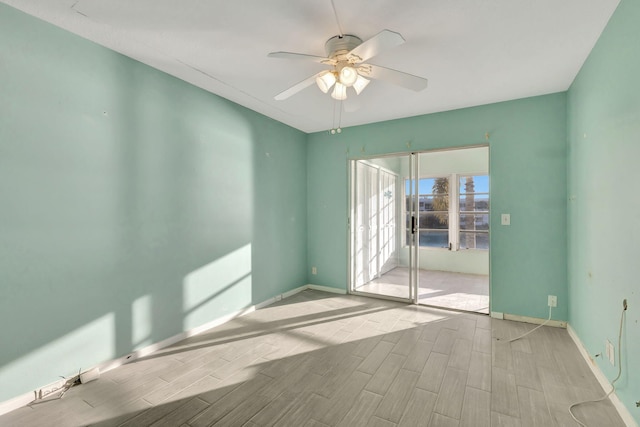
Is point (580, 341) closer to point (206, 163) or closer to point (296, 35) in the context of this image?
point (296, 35)

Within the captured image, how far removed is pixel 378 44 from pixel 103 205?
2341 millimetres

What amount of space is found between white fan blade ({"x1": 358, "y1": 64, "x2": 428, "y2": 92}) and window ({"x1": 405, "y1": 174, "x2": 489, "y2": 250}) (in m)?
3.98

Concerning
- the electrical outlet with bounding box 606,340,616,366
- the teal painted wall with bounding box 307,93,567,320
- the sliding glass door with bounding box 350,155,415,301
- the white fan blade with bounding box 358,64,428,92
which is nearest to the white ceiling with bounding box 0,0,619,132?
the white fan blade with bounding box 358,64,428,92

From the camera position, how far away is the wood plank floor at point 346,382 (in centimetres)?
183

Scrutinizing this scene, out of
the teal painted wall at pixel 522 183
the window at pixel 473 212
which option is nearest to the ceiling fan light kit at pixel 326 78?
the teal painted wall at pixel 522 183

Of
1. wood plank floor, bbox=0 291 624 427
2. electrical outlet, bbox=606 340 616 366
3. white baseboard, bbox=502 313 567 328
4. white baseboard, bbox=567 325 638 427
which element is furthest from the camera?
white baseboard, bbox=502 313 567 328

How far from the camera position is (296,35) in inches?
83.0

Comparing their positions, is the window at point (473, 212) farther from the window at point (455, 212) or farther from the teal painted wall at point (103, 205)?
the teal painted wall at point (103, 205)

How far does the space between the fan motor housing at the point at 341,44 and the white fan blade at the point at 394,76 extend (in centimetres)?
17

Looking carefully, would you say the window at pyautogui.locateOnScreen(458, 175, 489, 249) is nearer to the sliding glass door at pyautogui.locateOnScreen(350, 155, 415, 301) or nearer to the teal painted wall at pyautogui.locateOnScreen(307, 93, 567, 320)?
the sliding glass door at pyautogui.locateOnScreen(350, 155, 415, 301)

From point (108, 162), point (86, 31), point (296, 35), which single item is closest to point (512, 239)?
point (296, 35)

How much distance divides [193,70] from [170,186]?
1.10 meters

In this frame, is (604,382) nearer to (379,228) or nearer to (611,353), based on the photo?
(611,353)

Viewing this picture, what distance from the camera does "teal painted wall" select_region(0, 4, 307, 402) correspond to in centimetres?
192
